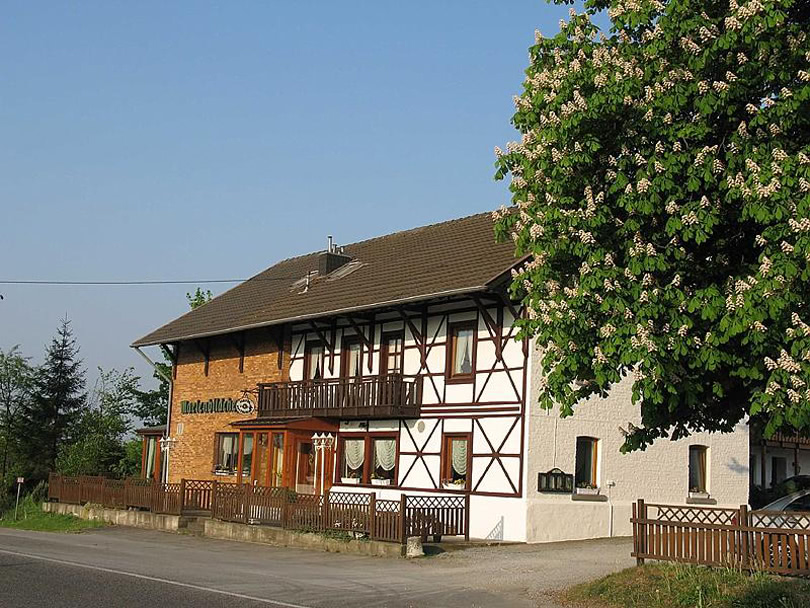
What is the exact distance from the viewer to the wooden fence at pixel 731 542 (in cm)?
1450

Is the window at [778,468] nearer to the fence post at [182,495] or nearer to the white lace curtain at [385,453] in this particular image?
the white lace curtain at [385,453]

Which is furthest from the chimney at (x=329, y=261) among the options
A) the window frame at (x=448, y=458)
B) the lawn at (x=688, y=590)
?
the lawn at (x=688, y=590)

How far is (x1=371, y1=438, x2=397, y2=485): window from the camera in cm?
2691

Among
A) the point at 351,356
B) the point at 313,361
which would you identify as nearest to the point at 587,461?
the point at 351,356

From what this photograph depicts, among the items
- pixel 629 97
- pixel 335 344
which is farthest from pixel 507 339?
pixel 629 97

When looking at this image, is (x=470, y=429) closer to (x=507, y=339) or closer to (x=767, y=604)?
(x=507, y=339)

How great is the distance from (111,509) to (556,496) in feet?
49.1

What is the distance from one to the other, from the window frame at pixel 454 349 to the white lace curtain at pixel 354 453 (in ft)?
12.2

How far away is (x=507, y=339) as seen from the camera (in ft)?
79.4

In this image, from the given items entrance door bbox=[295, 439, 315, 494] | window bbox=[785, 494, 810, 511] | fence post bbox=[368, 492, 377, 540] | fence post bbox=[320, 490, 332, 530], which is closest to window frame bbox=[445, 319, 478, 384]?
fence post bbox=[320, 490, 332, 530]

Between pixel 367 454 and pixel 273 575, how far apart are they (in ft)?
34.1

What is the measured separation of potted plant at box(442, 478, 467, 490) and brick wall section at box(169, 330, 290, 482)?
8.12 m

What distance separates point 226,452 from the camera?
109 feet

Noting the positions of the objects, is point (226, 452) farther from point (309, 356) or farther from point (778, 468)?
point (778, 468)
